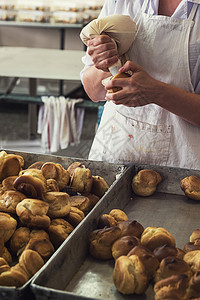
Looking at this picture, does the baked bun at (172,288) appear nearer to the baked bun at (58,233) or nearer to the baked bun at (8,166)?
the baked bun at (58,233)

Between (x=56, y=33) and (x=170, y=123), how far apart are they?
20.7 ft

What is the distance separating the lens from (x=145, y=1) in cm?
153

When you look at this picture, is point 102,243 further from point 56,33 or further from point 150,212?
point 56,33

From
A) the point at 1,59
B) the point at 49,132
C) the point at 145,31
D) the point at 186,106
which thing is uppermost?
the point at 145,31

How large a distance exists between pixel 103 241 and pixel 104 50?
67cm

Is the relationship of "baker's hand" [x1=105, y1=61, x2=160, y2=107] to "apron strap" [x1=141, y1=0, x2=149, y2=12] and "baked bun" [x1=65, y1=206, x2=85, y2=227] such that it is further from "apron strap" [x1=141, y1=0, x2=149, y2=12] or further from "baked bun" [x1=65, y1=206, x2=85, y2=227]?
"baked bun" [x1=65, y1=206, x2=85, y2=227]

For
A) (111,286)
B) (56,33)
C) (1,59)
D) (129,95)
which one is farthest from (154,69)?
(56,33)

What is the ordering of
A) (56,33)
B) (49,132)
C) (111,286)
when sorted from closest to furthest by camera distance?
1. (111,286)
2. (49,132)
3. (56,33)

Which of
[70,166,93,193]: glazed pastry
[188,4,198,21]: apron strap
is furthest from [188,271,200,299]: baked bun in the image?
[188,4,198,21]: apron strap

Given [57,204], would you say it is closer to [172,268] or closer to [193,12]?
[172,268]

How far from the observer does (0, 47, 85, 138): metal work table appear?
150 inches

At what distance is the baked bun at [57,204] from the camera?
106cm

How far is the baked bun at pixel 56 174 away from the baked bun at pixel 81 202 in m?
0.09

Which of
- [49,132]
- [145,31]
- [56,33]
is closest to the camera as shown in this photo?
[145,31]
